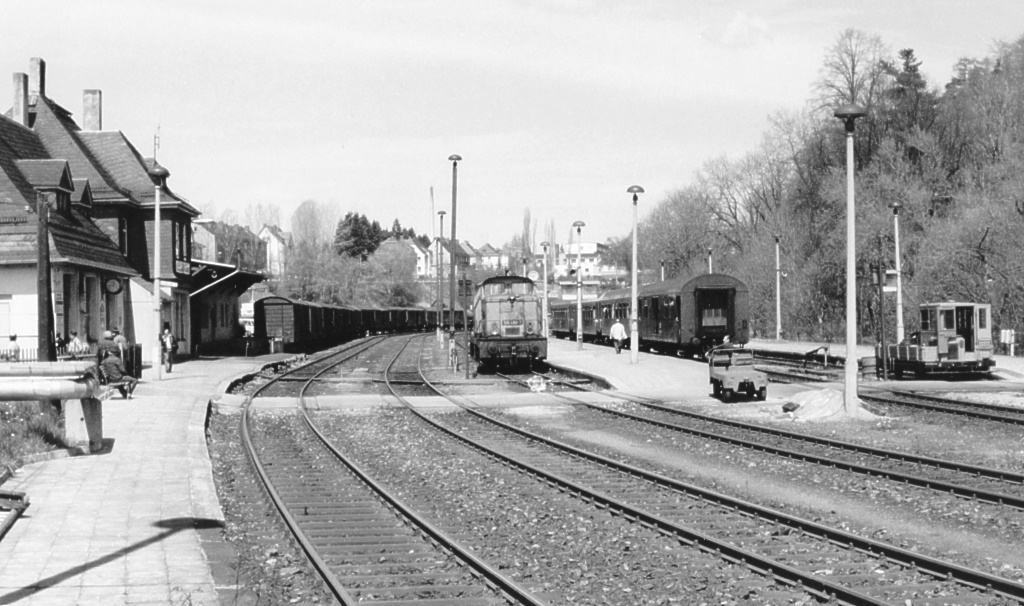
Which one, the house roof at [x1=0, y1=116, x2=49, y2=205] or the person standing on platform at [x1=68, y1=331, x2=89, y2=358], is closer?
the person standing on platform at [x1=68, y1=331, x2=89, y2=358]

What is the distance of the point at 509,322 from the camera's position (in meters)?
39.5

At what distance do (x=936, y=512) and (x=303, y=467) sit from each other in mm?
8483

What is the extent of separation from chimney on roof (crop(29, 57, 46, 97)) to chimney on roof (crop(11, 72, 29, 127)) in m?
1.81

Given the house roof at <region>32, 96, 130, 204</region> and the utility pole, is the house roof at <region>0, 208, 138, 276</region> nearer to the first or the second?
the house roof at <region>32, 96, 130, 204</region>

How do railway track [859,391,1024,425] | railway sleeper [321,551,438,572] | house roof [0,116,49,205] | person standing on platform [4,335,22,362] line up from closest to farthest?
railway sleeper [321,551,438,572]
railway track [859,391,1024,425]
person standing on platform [4,335,22,362]
house roof [0,116,49,205]

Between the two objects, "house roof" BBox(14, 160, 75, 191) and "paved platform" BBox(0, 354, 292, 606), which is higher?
"house roof" BBox(14, 160, 75, 191)

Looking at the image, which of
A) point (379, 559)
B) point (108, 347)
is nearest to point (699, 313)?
point (108, 347)

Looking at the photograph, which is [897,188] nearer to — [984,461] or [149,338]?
[149,338]

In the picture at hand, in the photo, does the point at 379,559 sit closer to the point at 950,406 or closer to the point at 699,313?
the point at 950,406

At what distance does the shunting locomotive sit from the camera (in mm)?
38844

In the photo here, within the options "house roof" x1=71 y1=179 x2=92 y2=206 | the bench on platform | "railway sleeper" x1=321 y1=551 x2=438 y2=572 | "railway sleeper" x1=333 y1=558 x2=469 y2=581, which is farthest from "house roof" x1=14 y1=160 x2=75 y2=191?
"railway sleeper" x1=333 y1=558 x2=469 y2=581

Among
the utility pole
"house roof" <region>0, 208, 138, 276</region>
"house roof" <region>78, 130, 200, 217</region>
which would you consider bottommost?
the utility pole

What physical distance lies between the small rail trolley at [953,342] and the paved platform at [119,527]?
912 inches

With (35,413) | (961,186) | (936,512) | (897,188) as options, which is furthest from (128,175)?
(936,512)
